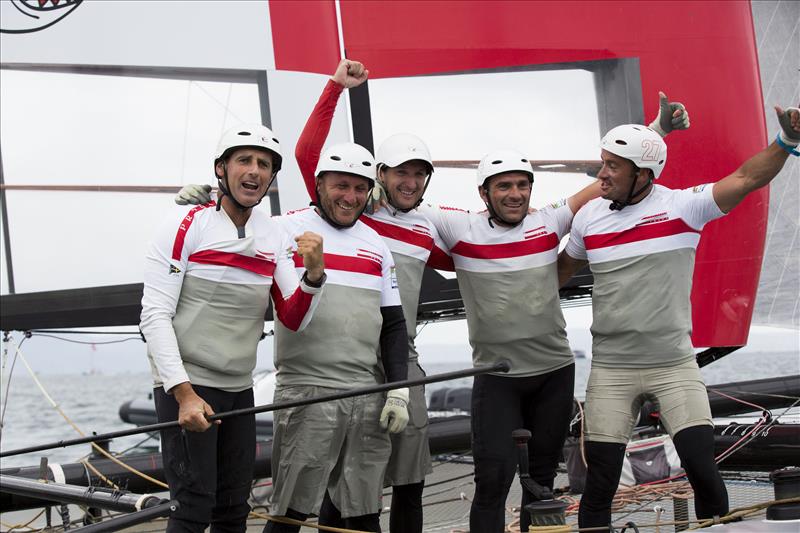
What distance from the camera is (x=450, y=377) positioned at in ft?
9.33

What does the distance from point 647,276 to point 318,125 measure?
4.25 ft

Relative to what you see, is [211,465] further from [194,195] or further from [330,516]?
[194,195]

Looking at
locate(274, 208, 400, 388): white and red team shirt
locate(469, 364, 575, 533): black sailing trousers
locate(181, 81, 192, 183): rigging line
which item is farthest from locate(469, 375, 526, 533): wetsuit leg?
locate(181, 81, 192, 183): rigging line

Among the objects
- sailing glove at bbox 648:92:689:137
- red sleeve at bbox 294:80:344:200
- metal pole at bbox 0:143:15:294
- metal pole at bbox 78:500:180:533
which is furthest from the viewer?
metal pole at bbox 0:143:15:294

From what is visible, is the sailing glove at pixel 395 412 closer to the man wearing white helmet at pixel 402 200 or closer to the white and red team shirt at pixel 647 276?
the man wearing white helmet at pixel 402 200

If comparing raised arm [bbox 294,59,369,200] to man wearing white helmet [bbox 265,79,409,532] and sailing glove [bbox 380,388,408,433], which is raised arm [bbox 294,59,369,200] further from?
sailing glove [bbox 380,388,408,433]

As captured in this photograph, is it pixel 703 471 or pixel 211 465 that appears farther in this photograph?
pixel 703 471

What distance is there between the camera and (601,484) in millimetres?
3383

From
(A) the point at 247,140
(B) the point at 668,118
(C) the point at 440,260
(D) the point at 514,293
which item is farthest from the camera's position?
(B) the point at 668,118

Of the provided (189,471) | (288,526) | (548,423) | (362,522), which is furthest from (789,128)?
(189,471)

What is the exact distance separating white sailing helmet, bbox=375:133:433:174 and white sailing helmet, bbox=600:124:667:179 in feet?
2.17

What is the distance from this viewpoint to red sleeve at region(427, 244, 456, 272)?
12.3 ft

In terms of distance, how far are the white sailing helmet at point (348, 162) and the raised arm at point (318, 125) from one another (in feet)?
0.75

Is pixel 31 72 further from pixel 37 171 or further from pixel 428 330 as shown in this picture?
pixel 428 330
